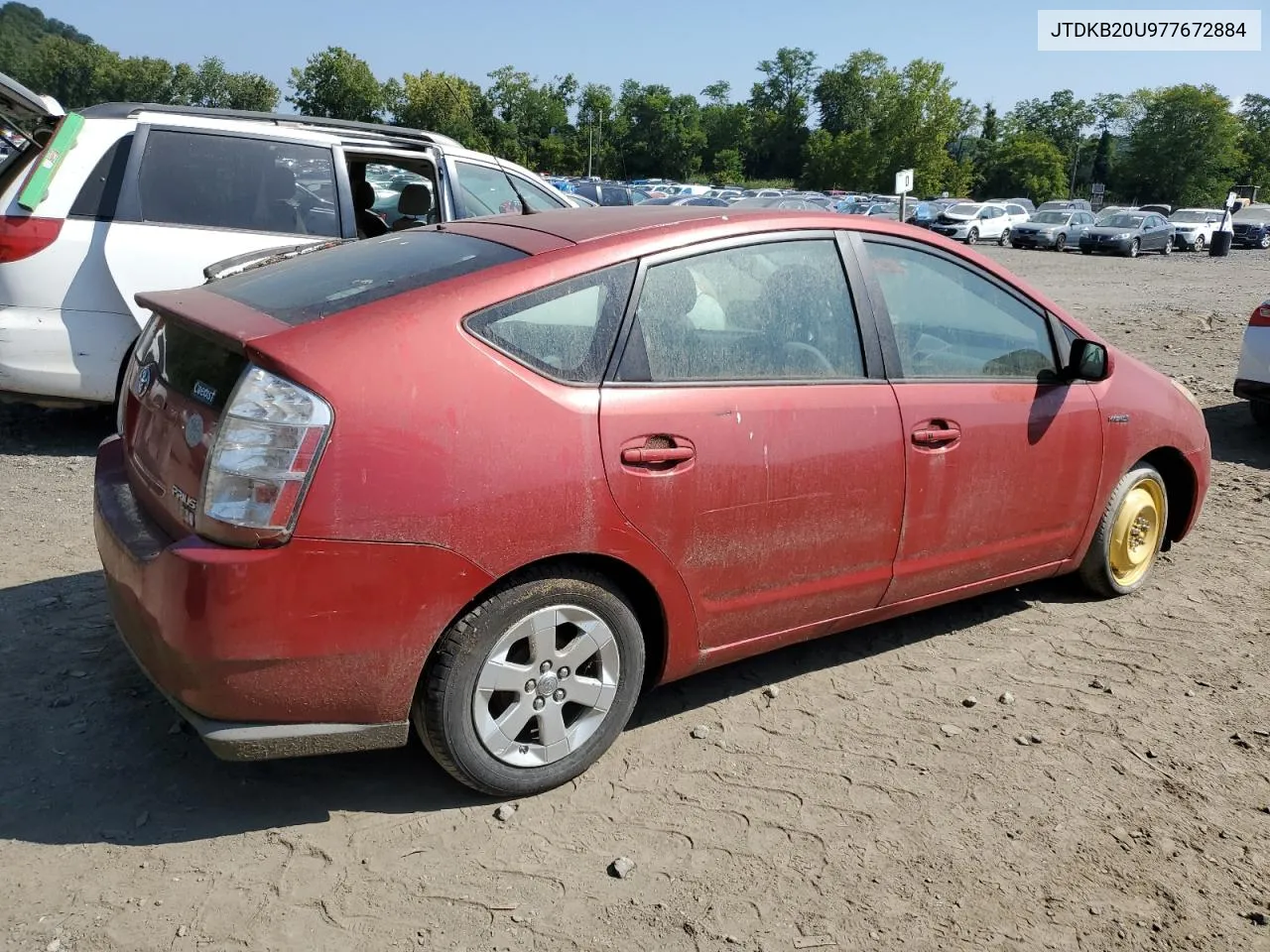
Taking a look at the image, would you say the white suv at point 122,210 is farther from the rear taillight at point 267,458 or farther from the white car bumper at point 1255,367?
the white car bumper at point 1255,367

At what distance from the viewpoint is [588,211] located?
371 cm

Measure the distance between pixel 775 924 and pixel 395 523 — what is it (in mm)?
1369

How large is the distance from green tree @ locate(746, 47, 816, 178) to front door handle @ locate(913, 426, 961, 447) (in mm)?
126977

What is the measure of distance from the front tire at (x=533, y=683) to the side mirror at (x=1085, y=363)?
214cm

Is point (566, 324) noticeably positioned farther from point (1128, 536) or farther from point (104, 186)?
point (104, 186)

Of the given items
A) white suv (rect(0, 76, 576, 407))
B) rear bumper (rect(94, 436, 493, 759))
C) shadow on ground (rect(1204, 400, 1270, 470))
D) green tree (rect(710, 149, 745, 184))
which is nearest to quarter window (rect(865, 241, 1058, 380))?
rear bumper (rect(94, 436, 493, 759))

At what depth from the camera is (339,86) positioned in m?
108

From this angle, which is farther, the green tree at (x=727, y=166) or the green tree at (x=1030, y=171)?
the green tree at (x=727, y=166)

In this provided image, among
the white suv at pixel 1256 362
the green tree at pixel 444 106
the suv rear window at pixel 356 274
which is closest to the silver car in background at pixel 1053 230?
the white suv at pixel 1256 362

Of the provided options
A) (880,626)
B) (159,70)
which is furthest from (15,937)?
(159,70)

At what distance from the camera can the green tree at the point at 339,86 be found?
107938 mm

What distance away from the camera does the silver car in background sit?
37625 mm

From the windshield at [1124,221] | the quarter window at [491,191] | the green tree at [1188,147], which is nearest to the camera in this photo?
the quarter window at [491,191]

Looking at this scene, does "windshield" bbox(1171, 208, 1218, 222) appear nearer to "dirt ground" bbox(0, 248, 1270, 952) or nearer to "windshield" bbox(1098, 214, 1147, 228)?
"windshield" bbox(1098, 214, 1147, 228)
